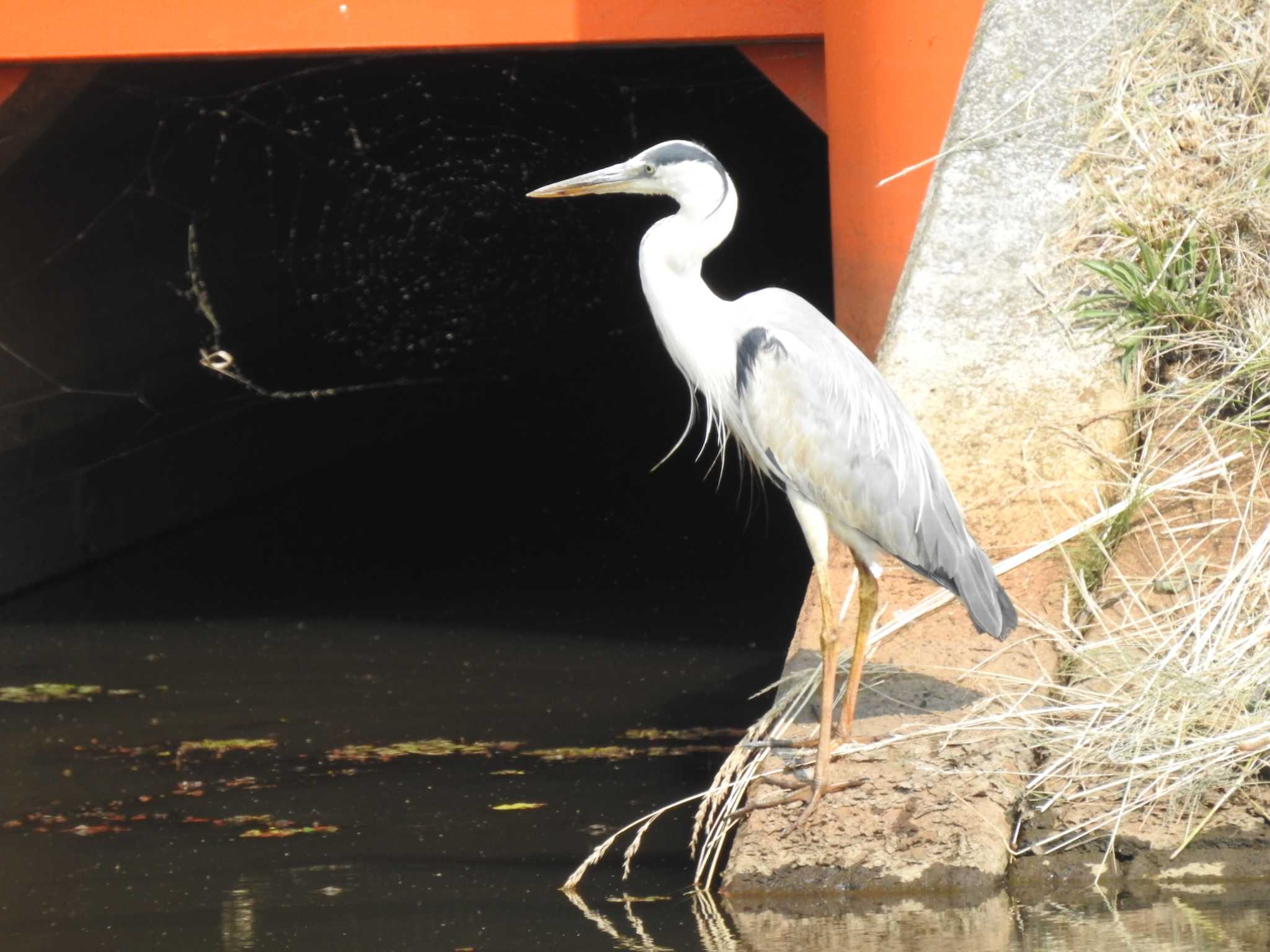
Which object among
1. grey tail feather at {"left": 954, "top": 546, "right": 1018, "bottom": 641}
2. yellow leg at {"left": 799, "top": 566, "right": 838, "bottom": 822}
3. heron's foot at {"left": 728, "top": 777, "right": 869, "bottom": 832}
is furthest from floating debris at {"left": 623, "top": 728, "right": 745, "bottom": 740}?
grey tail feather at {"left": 954, "top": 546, "right": 1018, "bottom": 641}

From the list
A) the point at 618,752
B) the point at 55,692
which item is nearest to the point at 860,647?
the point at 618,752

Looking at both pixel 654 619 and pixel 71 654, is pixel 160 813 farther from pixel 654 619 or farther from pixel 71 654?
pixel 654 619

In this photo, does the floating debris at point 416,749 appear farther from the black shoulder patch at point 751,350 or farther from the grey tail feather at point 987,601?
the grey tail feather at point 987,601

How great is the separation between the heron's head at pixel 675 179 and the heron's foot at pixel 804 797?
4.51 feet

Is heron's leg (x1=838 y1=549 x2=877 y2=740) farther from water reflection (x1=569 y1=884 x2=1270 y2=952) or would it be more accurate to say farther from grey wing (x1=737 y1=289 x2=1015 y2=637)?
water reflection (x1=569 y1=884 x2=1270 y2=952)

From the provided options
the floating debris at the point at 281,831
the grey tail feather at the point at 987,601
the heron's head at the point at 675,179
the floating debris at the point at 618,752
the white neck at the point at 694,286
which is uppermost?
the heron's head at the point at 675,179

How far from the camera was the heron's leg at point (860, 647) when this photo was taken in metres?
3.79

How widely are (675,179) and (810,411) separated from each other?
0.65 m

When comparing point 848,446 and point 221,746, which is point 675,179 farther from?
point 221,746

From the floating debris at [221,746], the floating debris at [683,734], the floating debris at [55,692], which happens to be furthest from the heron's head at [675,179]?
the floating debris at [55,692]

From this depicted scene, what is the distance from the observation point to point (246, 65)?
7.73 meters

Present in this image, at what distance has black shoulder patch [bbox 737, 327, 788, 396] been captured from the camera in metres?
3.80

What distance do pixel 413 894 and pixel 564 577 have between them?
12.0 ft

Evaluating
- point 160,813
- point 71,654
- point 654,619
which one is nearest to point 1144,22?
point 654,619
